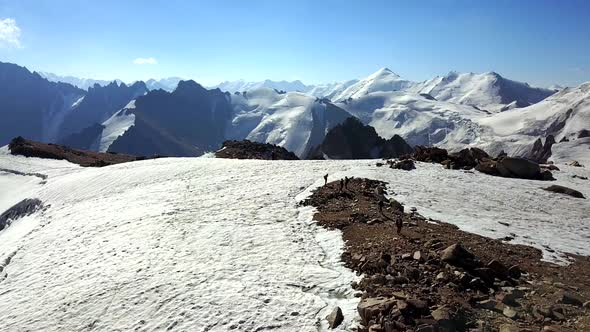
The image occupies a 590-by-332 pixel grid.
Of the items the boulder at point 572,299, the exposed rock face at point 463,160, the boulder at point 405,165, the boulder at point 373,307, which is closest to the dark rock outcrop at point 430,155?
the exposed rock face at point 463,160

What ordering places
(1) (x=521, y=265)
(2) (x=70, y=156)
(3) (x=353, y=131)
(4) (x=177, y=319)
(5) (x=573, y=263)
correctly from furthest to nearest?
1. (3) (x=353, y=131)
2. (2) (x=70, y=156)
3. (5) (x=573, y=263)
4. (1) (x=521, y=265)
5. (4) (x=177, y=319)

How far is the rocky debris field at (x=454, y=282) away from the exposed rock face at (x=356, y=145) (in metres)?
103

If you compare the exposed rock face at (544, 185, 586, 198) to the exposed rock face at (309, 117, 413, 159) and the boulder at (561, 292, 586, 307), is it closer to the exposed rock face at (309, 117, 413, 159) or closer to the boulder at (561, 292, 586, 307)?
the boulder at (561, 292, 586, 307)

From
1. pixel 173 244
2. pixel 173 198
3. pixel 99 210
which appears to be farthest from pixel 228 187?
pixel 173 244

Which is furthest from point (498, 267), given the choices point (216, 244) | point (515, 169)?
point (515, 169)

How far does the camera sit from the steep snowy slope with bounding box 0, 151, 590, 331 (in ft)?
40.0

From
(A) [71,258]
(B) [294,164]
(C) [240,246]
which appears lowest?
(A) [71,258]

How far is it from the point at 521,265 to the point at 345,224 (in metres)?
6.88

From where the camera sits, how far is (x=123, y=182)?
112 ft

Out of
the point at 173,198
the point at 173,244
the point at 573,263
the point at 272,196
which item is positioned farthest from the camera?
the point at 173,198

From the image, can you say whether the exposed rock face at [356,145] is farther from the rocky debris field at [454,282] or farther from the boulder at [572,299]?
the boulder at [572,299]

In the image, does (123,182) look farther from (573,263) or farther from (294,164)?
(573,263)

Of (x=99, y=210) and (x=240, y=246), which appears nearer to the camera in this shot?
(x=240, y=246)

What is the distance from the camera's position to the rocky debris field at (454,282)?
9695 mm
